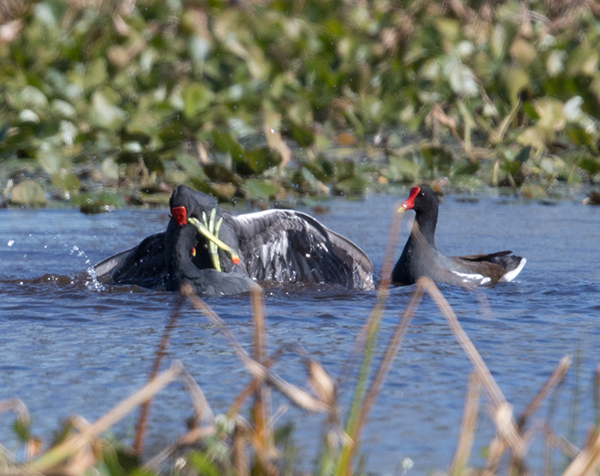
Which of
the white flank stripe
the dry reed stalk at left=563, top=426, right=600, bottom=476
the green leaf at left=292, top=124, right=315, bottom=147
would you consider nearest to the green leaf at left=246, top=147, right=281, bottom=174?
the green leaf at left=292, top=124, right=315, bottom=147

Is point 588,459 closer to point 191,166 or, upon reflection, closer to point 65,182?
point 191,166

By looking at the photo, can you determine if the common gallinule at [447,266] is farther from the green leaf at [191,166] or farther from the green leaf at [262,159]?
the green leaf at [191,166]

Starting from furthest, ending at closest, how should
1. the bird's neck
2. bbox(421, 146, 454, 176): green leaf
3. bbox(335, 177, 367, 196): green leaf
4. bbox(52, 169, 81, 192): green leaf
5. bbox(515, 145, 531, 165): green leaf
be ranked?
bbox(421, 146, 454, 176): green leaf, bbox(515, 145, 531, 165): green leaf, bbox(335, 177, 367, 196): green leaf, bbox(52, 169, 81, 192): green leaf, the bird's neck

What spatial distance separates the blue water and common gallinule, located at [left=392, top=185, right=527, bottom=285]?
0.15m

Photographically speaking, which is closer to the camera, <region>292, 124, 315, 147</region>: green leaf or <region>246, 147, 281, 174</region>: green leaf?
<region>246, 147, 281, 174</region>: green leaf

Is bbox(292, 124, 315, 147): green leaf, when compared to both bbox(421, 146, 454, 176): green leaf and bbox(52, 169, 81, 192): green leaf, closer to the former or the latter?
bbox(421, 146, 454, 176): green leaf

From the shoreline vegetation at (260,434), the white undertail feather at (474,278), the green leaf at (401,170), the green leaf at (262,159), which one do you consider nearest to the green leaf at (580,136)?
the green leaf at (401,170)

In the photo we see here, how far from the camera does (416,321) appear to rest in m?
4.76

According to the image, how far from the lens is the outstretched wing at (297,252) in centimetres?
598

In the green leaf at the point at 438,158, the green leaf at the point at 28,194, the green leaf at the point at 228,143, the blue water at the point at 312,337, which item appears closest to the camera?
the blue water at the point at 312,337

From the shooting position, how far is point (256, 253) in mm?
6176

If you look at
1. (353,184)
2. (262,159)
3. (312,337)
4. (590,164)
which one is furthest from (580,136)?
(312,337)

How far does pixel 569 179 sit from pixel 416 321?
4.78m

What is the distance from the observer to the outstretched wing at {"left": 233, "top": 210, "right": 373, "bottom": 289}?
5.98 m
